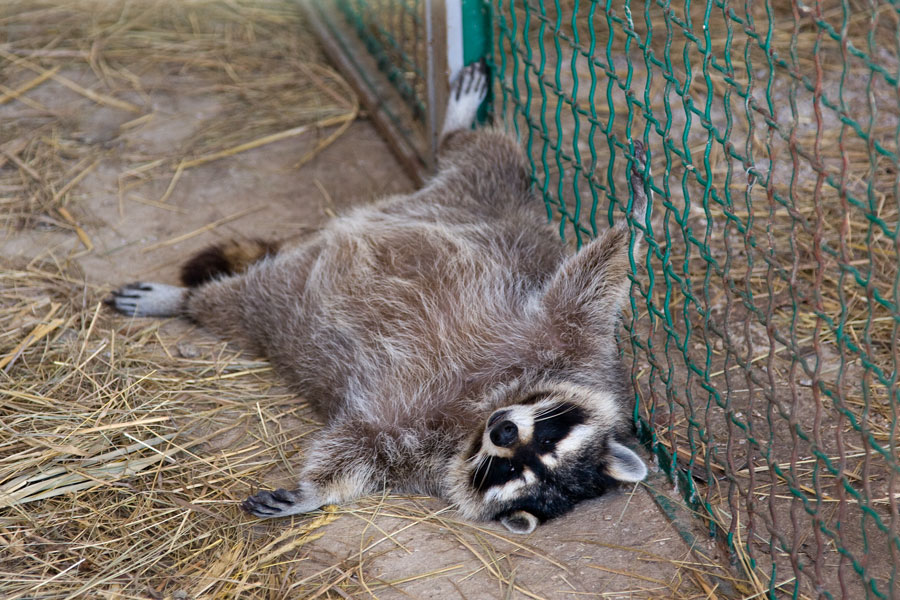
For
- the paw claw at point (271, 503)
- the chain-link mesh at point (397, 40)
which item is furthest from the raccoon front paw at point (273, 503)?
the chain-link mesh at point (397, 40)

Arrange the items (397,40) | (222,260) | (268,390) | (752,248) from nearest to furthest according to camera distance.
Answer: (752,248), (268,390), (222,260), (397,40)

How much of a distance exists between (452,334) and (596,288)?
53 centimetres

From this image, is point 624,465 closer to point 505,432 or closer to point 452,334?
point 505,432

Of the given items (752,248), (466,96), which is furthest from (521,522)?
(466,96)

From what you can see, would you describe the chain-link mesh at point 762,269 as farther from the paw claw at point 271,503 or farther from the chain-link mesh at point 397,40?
the paw claw at point 271,503

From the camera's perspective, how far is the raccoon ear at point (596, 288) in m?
2.87

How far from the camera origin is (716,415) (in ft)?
9.73

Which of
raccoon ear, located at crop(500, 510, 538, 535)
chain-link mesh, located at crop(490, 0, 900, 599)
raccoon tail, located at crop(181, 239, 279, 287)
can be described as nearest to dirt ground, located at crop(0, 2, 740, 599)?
raccoon ear, located at crop(500, 510, 538, 535)

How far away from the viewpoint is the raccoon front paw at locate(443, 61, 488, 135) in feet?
11.8

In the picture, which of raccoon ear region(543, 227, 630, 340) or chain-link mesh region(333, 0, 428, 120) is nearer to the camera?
raccoon ear region(543, 227, 630, 340)

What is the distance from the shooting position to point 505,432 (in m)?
2.54

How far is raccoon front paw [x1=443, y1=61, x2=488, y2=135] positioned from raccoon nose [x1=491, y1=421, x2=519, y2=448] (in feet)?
5.26

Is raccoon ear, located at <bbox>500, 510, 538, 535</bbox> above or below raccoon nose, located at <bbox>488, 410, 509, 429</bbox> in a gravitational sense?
below

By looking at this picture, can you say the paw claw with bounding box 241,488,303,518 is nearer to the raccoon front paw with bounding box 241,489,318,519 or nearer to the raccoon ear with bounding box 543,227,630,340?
the raccoon front paw with bounding box 241,489,318,519
